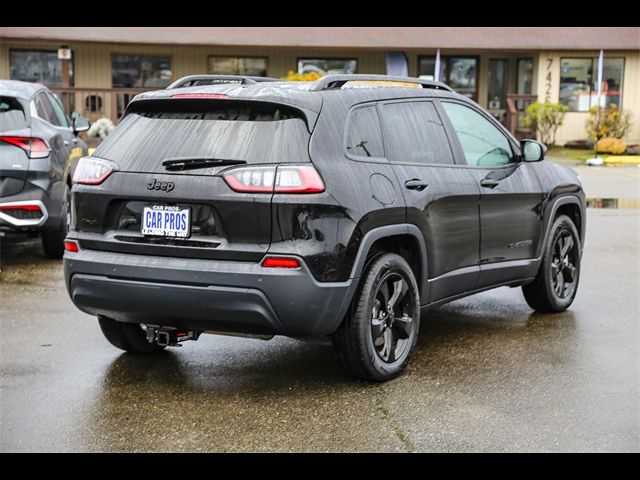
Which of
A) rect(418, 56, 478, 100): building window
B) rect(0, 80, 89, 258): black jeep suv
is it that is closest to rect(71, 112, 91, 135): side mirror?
rect(0, 80, 89, 258): black jeep suv

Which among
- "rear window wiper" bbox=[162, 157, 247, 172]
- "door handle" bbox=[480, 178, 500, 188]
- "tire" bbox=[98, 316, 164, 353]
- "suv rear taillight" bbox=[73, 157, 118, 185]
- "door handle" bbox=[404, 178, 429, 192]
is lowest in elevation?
"tire" bbox=[98, 316, 164, 353]

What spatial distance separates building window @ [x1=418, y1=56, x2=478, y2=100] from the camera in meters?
32.0

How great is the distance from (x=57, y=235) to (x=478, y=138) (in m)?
4.87

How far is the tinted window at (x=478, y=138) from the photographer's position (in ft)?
22.4

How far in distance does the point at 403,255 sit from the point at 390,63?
2551 cm

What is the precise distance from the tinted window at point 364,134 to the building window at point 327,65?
25.6m

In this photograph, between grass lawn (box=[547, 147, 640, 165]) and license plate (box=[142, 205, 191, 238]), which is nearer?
license plate (box=[142, 205, 191, 238])

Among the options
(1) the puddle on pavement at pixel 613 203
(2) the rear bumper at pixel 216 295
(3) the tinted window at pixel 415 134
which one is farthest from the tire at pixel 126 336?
(1) the puddle on pavement at pixel 613 203

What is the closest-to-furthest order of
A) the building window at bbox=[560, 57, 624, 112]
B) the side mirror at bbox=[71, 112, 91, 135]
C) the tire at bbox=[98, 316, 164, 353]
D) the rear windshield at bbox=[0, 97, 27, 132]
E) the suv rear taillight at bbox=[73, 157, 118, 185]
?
the suv rear taillight at bbox=[73, 157, 118, 185] → the tire at bbox=[98, 316, 164, 353] → the rear windshield at bbox=[0, 97, 27, 132] → the side mirror at bbox=[71, 112, 91, 135] → the building window at bbox=[560, 57, 624, 112]

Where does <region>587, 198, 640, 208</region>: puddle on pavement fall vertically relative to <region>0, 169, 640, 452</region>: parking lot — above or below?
below

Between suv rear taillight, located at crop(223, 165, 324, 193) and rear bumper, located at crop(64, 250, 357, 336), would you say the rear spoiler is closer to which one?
suv rear taillight, located at crop(223, 165, 324, 193)

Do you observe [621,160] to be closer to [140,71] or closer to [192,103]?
[140,71]

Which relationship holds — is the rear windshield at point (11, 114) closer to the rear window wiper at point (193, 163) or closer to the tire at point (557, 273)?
the rear window wiper at point (193, 163)

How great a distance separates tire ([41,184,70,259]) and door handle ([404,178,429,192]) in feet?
16.0
